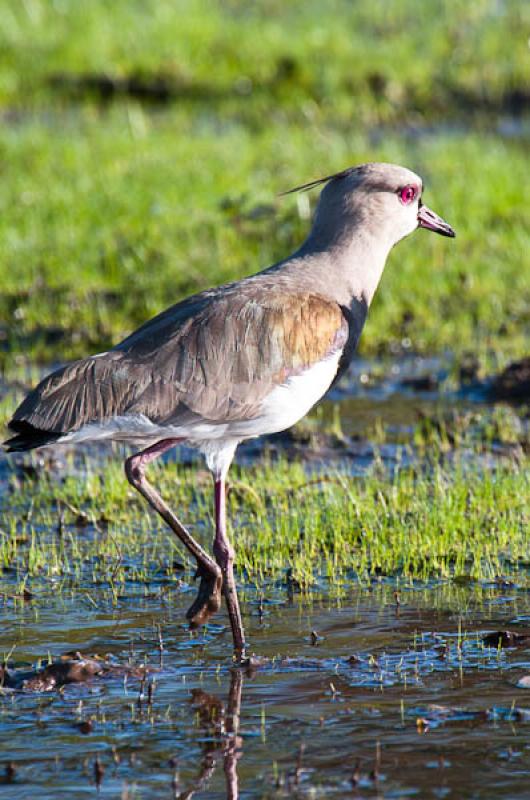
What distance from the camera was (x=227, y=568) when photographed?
592 cm

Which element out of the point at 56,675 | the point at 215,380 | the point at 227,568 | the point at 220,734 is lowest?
the point at 220,734

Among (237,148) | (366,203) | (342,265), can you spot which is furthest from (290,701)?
(237,148)

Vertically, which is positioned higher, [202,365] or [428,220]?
[428,220]

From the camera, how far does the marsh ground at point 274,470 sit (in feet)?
15.9

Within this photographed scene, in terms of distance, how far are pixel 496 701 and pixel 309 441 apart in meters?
3.69

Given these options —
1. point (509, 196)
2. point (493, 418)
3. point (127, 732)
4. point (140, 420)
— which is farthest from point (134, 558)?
point (509, 196)

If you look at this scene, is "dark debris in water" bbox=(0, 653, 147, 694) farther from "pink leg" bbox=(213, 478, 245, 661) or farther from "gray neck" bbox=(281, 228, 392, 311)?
"gray neck" bbox=(281, 228, 392, 311)

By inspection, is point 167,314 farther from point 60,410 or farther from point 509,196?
point 509,196

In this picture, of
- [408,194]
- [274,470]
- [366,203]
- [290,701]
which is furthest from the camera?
[274,470]

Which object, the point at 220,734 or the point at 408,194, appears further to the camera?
the point at 408,194

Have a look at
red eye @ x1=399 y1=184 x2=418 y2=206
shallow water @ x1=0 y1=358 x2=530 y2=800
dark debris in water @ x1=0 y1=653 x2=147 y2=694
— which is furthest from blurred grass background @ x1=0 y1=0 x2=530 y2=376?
dark debris in water @ x1=0 y1=653 x2=147 y2=694

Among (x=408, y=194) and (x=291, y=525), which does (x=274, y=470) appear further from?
(x=408, y=194)

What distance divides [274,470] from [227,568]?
7.41 ft

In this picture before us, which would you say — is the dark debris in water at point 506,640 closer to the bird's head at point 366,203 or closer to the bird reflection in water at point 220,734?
the bird reflection in water at point 220,734
